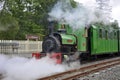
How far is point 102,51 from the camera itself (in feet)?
76.6

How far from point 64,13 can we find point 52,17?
0.70m

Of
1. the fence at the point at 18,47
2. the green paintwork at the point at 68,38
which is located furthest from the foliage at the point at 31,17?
the green paintwork at the point at 68,38

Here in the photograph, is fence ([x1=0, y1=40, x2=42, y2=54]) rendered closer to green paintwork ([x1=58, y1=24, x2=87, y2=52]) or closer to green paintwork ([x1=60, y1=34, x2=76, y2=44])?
green paintwork ([x1=58, y1=24, x2=87, y2=52])

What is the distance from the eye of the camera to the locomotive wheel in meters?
17.8

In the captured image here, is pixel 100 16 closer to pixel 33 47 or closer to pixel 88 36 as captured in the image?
pixel 88 36

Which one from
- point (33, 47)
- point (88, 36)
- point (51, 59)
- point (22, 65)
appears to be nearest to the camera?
point (22, 65)

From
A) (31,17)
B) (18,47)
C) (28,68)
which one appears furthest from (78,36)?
(31,17)

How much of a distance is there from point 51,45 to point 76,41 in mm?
1648

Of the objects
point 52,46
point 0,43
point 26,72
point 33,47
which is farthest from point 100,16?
point 33,47

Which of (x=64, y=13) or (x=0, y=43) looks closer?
(x=64, y=13)

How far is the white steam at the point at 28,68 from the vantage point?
1353 cm

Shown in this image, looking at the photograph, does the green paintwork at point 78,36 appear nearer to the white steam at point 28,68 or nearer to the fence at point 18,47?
the white steam at point 28,68

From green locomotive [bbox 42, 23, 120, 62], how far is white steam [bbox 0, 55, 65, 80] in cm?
108

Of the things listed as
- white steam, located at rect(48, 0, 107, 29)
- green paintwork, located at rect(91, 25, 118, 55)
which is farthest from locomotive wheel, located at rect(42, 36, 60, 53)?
green paintwork, located at rect(91, 25, 118, 55)
